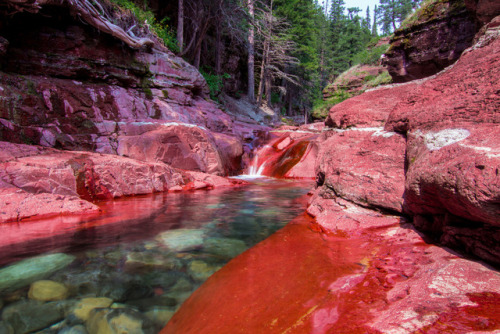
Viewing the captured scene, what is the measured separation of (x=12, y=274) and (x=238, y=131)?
1136 cm

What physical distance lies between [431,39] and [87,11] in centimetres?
1155

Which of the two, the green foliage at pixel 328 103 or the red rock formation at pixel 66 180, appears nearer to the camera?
the red rock formation at pixel 66 180

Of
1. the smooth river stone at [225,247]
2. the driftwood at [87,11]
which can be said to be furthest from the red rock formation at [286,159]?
the smooth river stone at [225,247]

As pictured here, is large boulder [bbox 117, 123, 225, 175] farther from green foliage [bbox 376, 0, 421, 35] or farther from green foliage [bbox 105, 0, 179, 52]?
green foliage [bbox 376, 0, 421, 35]

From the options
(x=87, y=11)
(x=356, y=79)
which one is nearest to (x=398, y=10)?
(x=356, y=79)

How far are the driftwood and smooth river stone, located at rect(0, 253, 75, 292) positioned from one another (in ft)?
21.7

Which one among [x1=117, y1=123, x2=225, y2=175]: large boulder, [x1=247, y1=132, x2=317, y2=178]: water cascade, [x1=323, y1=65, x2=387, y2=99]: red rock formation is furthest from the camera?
[x1=323, y1=65, x2=387, y2=99]: red rock formation

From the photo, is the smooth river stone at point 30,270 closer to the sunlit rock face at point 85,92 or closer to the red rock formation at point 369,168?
the red rock formation at point 369,168

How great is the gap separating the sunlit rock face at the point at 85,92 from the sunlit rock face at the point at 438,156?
5.27 m

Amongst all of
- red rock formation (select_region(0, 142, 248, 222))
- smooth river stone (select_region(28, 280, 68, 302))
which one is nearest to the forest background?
red rock formation (select_region(0, 142, 248, 222))

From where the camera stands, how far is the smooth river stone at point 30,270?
2.00 meters

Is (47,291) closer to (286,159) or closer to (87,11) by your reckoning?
(87,11)

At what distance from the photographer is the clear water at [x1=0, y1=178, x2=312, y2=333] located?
1.94 m

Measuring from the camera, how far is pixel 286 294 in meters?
1.70
